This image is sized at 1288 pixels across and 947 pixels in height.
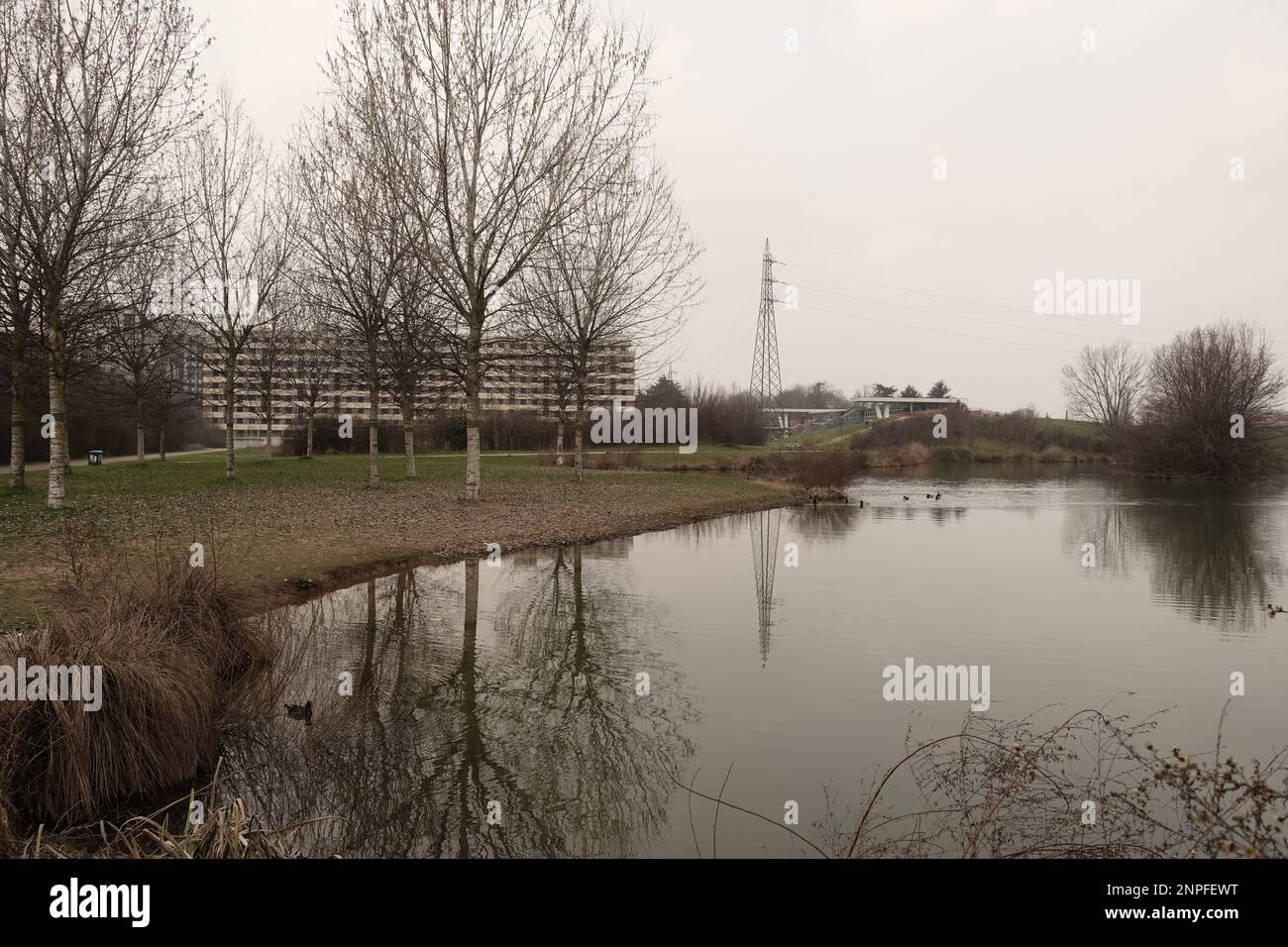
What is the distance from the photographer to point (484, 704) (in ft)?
24.0

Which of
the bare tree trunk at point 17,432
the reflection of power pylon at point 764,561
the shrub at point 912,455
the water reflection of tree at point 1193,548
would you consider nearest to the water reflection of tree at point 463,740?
the reflection of power pylon at point 764,561

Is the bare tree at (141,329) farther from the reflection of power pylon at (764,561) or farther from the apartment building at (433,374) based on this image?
the reflection of power pylon at (764,561)

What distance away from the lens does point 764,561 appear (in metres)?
15.8

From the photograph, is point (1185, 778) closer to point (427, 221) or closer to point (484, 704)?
point (484, 704)

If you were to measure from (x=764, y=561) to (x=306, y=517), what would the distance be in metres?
9.74

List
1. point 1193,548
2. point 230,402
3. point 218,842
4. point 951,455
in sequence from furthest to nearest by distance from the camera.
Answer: point 951,455 → point 230,402 → point 1193,548 → point 218,842

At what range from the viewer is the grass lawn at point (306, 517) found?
35.0ft

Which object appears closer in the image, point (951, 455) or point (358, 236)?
point (358, 236)

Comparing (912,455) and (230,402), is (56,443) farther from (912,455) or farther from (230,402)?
(912,455)

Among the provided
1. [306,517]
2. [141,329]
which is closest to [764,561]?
[306,517]

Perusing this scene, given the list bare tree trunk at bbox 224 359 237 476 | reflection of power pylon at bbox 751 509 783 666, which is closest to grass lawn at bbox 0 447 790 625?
bare tree trunk at bbox 224 359 237 476

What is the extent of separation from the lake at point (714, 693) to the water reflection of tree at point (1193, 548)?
4.9 inches

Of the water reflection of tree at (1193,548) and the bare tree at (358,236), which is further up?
the bare tree at (358,236)

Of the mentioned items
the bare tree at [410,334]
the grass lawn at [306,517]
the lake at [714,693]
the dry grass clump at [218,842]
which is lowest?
the lake at [714,693]
